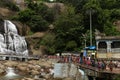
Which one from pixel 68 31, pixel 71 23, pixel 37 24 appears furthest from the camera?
pixel 37 24

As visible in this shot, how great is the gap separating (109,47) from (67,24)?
20.4 meters

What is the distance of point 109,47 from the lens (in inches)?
1855

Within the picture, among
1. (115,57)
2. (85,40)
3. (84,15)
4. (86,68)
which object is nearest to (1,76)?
(86,68)

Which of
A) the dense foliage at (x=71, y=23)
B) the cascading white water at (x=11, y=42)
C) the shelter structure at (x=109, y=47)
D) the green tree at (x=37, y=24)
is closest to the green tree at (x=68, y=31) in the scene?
the dense foliage at (x=71, y=23)

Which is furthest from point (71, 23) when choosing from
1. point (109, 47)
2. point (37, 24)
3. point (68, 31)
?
point (109, 47)

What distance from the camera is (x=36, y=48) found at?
6494 cm

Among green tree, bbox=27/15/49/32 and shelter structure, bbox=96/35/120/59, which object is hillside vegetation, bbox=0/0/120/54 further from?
shelter structure, bbox=96/35/120/59

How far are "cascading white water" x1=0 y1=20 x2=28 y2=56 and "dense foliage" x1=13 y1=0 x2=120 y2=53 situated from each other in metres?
5.11

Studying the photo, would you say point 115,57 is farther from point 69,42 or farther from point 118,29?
point 118,29

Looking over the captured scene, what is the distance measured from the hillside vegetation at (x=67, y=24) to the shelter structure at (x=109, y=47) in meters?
10.1

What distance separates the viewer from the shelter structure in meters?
46.5

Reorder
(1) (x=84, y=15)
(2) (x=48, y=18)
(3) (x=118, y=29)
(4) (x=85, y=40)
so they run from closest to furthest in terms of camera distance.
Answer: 1. (4) (x=85, y=40)
2. (1) (x=84, y=15)
3. (3) (x=118, y=29)
4. (2) (x=48, y=18)

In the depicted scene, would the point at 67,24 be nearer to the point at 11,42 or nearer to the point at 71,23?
the point at 71,23

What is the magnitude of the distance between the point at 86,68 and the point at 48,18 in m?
48.5
